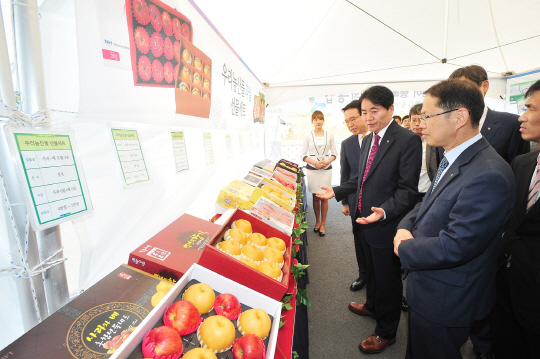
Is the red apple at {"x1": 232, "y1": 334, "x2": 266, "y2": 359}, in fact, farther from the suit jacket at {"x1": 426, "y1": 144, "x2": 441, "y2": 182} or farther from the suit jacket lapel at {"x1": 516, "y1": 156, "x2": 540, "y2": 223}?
the suit jacket at {"x1": 426, "y1": 144, "x2": 441, "y2": 182}

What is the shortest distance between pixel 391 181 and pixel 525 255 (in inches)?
32.4

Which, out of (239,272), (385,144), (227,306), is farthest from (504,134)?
(227,306)

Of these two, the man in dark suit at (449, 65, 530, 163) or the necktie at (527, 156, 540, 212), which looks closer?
the necktie at (527, 156, 540, 212)

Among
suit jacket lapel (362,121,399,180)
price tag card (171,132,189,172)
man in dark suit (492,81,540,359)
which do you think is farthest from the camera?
suit jacket lapel (362,121,399,180)

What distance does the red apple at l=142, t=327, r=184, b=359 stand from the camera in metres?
0.60

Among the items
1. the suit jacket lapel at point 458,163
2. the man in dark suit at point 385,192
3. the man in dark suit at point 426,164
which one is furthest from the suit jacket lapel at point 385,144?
the man in dark suit at point 426,164

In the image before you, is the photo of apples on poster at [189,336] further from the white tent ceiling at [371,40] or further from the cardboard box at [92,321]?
the white tent ceiling at [371,40]

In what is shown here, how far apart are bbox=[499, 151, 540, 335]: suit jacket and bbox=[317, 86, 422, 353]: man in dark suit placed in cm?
56

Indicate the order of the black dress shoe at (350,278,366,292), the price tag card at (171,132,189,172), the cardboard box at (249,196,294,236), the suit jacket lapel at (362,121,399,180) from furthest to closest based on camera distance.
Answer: the black dress shoe at (350,278,366,292) < the suit jacket lapel at (362,121,399,180) < the cardboard box at (249,196,294,236) < the price tag card at (171,132,189,172)

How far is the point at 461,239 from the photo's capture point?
108cm

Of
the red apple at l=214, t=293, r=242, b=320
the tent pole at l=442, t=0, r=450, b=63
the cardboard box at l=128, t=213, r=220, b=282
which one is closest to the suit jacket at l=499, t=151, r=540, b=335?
the red apple at l=214, t=293, r=242, b=320

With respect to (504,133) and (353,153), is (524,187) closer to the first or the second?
(504,133)

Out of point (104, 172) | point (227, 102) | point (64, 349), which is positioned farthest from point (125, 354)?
point (227, 102)

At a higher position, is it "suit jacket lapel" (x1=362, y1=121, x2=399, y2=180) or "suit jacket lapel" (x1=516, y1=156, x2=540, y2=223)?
"suit jacket lapel" (x1=362, y1=121, x2=399, y2=180)
